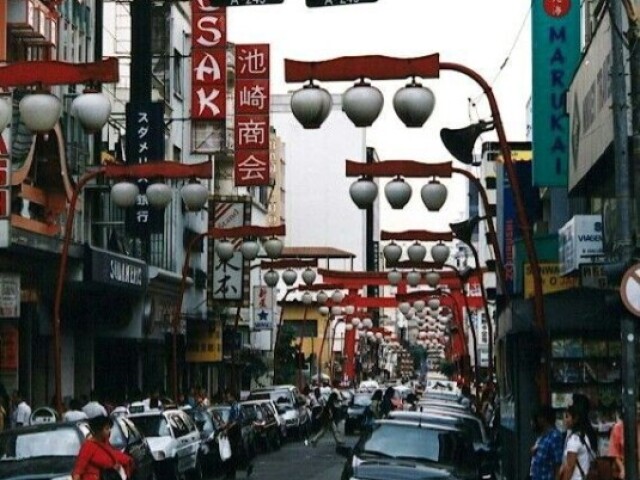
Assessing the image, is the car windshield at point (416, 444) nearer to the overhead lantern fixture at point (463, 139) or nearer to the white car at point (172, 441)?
the overhead lantern fixture at point (463, 139)

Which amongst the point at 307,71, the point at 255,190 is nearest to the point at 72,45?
the point at 307,71

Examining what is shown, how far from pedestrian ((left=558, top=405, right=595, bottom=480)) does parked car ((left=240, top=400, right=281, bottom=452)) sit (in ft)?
101

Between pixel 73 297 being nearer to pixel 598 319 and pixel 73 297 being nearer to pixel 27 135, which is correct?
pixel 27 135

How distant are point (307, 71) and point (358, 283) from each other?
68.2 meters

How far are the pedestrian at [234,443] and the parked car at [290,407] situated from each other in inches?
681

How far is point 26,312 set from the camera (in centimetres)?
5006

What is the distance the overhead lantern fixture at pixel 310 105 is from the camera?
838 inches

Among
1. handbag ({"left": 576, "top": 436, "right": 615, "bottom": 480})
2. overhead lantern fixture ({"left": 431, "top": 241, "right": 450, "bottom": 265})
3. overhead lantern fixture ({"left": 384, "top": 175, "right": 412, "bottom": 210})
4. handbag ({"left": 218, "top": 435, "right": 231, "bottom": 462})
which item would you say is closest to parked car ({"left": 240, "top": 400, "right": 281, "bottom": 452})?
overhead lantern fixture ({"left": 431, "top": 241, "right": 450, "bottom": 265})

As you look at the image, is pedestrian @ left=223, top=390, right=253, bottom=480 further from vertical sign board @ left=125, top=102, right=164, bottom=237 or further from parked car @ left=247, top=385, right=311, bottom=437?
parked car @ left=247, top=385, right=311, bottom=437

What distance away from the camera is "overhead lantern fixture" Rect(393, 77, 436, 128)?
21672 mm

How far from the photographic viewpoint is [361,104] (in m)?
21.2

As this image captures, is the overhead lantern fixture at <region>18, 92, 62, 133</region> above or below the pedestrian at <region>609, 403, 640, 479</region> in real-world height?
above

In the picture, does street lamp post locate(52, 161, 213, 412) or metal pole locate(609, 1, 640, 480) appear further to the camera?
street lamp post locate(52, 161, 213, 412)

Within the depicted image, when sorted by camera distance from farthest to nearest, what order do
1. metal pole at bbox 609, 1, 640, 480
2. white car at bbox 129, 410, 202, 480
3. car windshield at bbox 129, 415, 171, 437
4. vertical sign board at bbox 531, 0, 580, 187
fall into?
car windshield at bbox 129, 415, 171, 437, white car at bbox 129, 410, 202, 480, vertical sign board at bbox 531, 0, 580, 187, metal pole at bbox 609, 1, 640, 480
